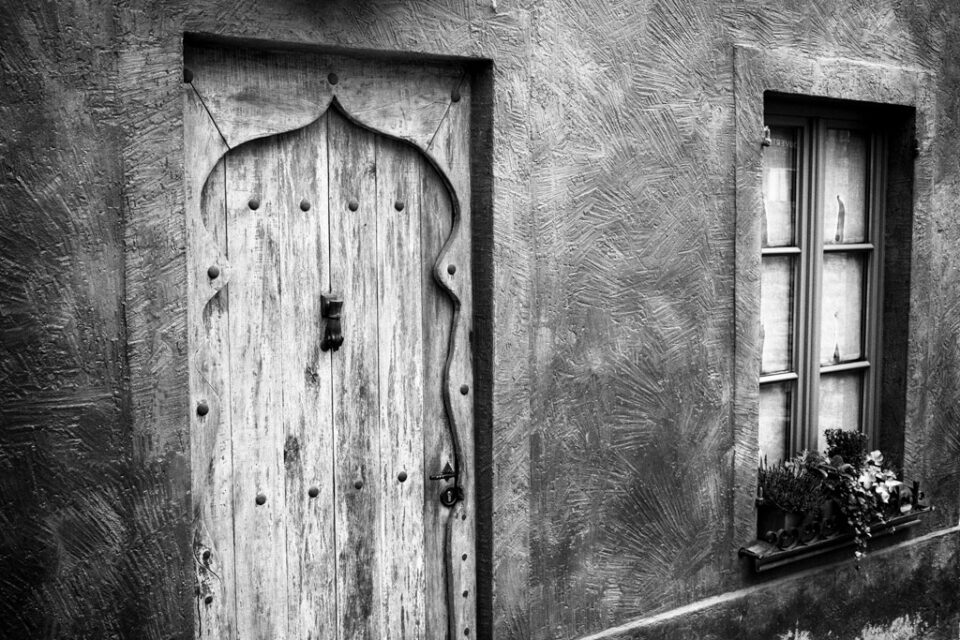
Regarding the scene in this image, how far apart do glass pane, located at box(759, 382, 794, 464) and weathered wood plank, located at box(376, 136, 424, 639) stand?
1.91 meters

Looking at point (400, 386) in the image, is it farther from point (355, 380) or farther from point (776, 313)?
point (776, 313)

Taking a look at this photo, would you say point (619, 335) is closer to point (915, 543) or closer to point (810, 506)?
point (810, 506)

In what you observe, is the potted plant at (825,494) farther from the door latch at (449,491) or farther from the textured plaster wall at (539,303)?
the door latch at (449,491)

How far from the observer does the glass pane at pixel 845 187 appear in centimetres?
477

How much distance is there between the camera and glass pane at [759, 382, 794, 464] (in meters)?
4.61

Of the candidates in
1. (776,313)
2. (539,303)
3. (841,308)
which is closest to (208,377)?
(539,303)

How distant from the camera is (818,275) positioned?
4.67 m

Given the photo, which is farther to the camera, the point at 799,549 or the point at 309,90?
the point at 799,549

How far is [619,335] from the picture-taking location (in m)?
3.81

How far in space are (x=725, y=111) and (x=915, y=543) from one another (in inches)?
98.3

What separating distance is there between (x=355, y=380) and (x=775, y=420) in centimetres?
229

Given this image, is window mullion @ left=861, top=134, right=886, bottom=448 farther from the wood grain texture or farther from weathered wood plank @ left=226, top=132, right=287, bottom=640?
weathered wood plank @ left=226, top=132, right=287, bottom=640

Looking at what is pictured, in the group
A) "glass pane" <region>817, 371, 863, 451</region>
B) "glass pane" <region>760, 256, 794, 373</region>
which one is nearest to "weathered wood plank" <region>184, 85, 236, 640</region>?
"glass pane" <region>760, 256, 794, 373</region>

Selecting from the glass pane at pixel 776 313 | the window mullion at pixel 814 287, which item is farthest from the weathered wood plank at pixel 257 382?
the window mullion at pixel 814 287
